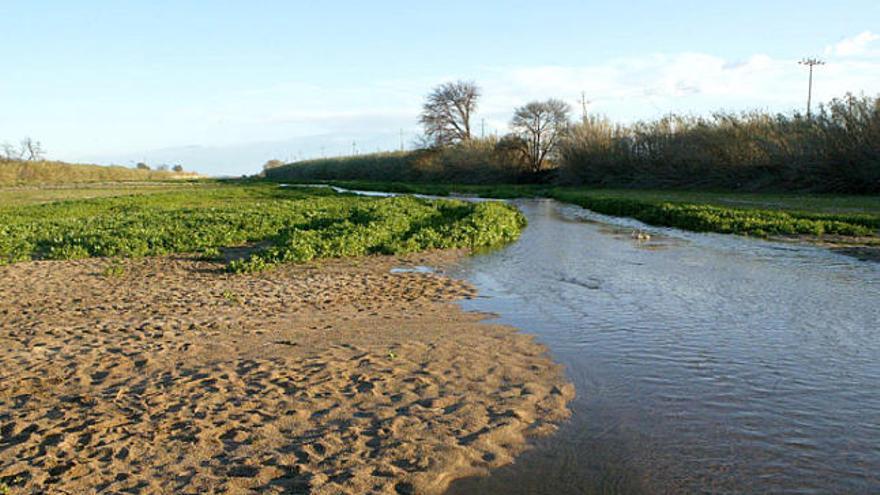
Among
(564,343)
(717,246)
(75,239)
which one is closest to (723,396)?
(564,343)

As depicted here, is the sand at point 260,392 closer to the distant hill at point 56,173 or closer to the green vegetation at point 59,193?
the green vegetation at point 59,193

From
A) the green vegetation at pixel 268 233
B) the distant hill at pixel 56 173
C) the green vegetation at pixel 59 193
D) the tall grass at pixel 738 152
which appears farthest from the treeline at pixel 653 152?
the distant hill at pixel 56 173

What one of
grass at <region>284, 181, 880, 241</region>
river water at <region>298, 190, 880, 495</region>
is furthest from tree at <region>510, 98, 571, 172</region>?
river water at <region>298, 190, 880, 495</region>

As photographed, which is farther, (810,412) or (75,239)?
(75,239)

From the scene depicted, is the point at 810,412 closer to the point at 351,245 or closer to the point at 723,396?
the point at 723,396

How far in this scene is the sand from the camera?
5.04 metres

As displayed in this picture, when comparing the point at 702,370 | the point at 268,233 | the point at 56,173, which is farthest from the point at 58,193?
the point at 702,370

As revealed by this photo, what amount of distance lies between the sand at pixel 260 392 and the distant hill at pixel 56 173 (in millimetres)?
79032

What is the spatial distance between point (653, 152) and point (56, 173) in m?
75.9

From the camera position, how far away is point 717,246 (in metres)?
18.7

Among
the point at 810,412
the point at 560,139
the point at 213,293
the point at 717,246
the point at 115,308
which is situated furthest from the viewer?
the point at 560,139

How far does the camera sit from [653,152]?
49.2m

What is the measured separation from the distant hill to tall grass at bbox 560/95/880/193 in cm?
6411

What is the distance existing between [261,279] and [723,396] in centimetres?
918
